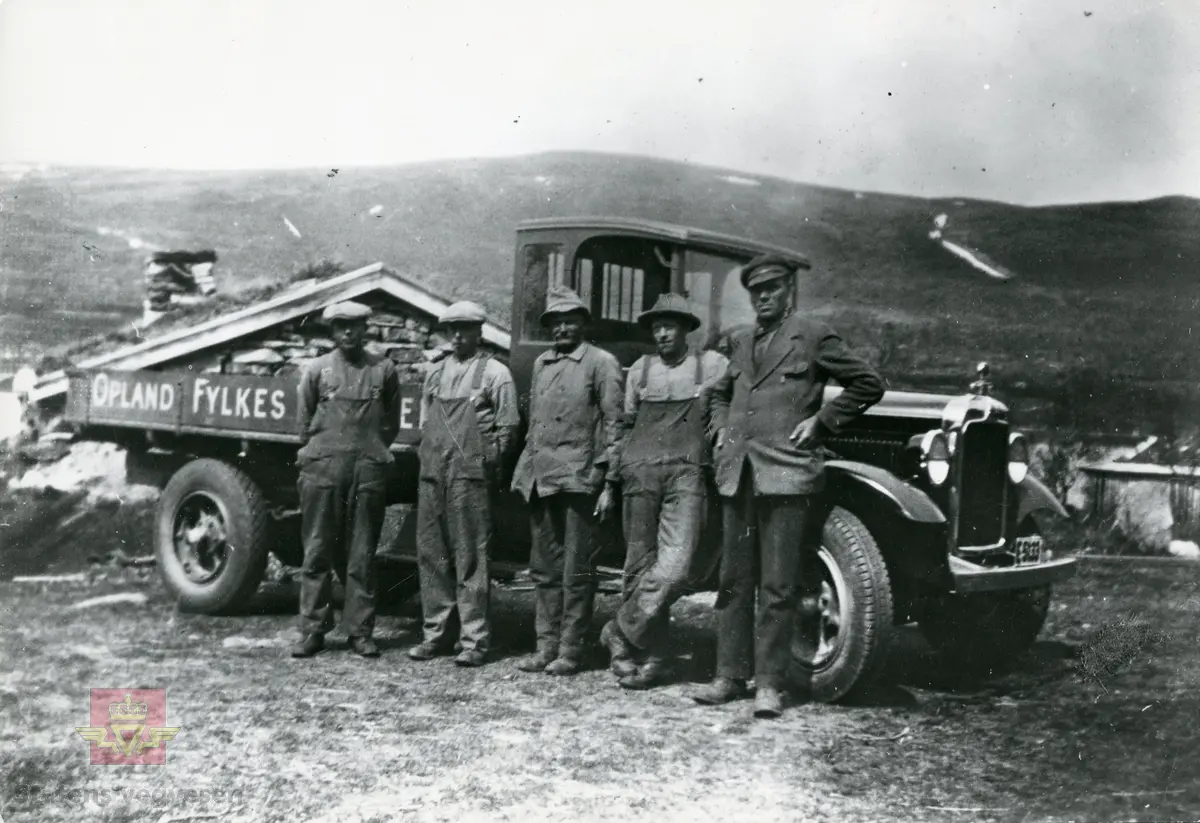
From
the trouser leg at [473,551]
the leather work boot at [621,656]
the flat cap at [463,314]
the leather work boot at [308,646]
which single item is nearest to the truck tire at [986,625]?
the leather work boot at [621,656]

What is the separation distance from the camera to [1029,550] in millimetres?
4828

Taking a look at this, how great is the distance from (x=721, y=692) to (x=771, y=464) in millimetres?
998

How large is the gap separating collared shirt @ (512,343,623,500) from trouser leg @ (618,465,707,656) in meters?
0.36

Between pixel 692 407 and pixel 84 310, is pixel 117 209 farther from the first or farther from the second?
pixel 692 407

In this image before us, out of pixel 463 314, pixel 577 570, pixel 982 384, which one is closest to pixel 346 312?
pixel 463 314

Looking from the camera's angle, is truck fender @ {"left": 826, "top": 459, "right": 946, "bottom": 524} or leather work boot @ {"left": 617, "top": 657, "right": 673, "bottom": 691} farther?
leather work boot @ {"left": 617, "top": 657, "right": 673, "bottom": 691}

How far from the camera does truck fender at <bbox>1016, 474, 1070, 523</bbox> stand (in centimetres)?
479

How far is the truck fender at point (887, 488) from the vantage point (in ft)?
13.6

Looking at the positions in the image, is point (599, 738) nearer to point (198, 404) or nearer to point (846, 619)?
point (846, 619)

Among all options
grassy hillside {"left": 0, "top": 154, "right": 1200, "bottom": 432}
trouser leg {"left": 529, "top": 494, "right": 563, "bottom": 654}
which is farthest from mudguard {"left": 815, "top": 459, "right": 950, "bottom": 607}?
grassy hillside {"left": 0, "top": 154, "right": 1200, "bottom": 432}

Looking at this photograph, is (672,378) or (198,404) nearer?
(672,378)

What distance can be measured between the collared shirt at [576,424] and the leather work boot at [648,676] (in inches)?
32.1

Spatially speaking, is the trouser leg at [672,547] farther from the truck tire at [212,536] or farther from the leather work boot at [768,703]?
the truck tire at [212,536]

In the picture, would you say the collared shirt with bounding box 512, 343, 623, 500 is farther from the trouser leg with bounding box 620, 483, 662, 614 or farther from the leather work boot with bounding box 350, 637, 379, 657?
the leather work boot with bounding box 350, 637, 379, 657
